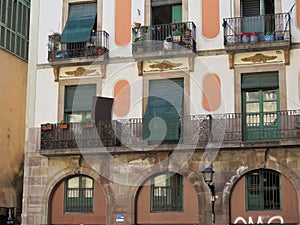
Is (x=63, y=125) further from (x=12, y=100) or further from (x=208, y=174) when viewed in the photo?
(x=12, y=100)

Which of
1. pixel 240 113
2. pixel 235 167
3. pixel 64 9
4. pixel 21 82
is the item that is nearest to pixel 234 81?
pixel 240 113

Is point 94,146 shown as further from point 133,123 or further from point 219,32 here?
point 219,32

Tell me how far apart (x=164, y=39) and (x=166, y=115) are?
276 centimetres

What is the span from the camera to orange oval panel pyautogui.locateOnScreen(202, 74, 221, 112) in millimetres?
22328

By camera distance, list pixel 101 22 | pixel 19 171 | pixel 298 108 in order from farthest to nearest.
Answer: pixel 19 171
pixel 101 22
pixel 298 108

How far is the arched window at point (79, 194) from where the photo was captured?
23000mm

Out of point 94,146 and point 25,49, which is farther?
point 25,49

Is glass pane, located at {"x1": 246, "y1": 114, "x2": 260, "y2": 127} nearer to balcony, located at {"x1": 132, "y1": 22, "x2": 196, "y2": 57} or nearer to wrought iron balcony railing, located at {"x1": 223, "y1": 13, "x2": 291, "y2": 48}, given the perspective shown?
wrought iron balcony railing, located at {"x1": 223, "y1": 13, "x2": 291, "y2": 48}

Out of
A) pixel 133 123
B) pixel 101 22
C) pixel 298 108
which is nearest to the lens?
pixel 298 108

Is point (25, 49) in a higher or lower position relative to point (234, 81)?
higher

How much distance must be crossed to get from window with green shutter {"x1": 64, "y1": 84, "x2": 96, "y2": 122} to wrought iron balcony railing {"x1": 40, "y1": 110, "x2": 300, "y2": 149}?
32.4 inches

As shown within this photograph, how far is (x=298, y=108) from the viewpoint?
21422 millimetres

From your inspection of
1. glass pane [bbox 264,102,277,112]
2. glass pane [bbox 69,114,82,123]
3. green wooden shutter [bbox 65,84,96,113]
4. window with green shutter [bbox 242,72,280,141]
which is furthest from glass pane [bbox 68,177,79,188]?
glass pane [bbox 264,102,277,112]

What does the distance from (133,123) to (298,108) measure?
5.66 meters
